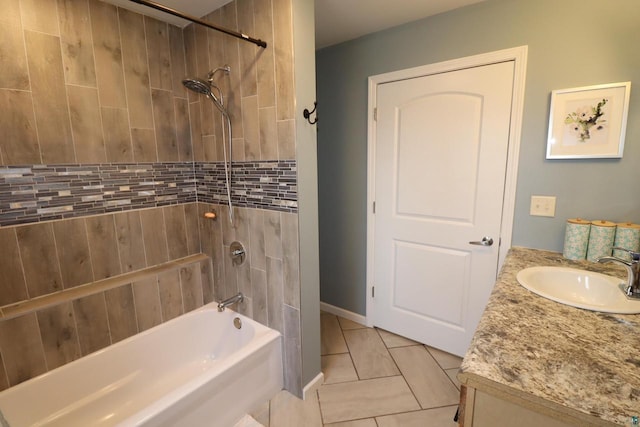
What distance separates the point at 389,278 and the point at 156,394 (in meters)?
1.77

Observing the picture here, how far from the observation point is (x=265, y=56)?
1659 mm

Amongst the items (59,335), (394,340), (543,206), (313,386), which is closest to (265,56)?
(543,206)

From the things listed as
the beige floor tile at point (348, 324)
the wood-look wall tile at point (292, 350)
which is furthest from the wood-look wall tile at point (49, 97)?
the beige floor tile at point (348, 324)

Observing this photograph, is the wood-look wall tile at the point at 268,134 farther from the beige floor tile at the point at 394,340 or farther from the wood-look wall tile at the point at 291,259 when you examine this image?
the beige floor tile at the point at 394,340

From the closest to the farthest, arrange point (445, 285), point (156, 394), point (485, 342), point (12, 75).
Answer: point (485, 342), point (12, 75), point (156, 394), point (445, 285)

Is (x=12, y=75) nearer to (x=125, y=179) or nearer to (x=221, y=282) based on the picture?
(x=125, y=179)

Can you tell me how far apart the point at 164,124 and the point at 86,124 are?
0.45 meters

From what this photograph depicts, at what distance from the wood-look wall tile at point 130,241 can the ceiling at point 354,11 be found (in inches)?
50.4

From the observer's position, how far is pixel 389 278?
2424 millimetres

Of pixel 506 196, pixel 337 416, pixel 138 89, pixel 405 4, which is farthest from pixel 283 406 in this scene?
pixel 405 4

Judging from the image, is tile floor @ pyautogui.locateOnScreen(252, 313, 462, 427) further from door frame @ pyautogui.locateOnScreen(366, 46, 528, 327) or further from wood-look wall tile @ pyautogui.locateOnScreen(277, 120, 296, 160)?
wood-look wall tile @ pyautogui.locateOnScreen(277, 120, 296, 160)

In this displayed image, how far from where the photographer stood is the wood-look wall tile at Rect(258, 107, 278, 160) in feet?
5.55

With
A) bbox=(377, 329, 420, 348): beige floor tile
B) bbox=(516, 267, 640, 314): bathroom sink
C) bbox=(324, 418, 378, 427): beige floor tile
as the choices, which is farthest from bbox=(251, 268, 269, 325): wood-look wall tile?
bbox=(516, 267, 640, 314): bathroom sink

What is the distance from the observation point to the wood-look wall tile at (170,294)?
2.04 m
